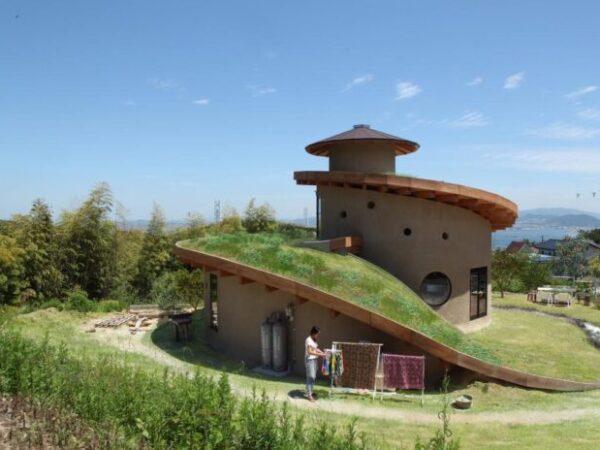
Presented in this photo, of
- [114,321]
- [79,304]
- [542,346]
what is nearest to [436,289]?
[542,346]

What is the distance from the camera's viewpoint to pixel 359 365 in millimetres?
10297

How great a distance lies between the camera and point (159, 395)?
5820mm

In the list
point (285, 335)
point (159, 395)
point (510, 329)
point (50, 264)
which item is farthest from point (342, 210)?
point (50, 264)

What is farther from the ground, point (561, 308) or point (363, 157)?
point (363, 157)

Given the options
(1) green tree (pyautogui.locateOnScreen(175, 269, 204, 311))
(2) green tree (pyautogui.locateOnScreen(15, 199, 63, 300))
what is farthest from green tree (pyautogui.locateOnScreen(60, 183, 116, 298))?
(1) green tree (pyautogui.locateOnScreen(175, 269, 204, 311))

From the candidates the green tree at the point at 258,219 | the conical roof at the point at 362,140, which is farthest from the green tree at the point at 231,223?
the conical roof at the point at 362,140

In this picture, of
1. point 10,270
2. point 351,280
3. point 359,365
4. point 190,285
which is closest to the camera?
point 359,365

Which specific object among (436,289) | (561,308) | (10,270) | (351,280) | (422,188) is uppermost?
(422,188)

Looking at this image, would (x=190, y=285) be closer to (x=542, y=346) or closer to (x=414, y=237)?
(x=414, y=237)

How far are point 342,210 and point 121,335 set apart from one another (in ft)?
28.4

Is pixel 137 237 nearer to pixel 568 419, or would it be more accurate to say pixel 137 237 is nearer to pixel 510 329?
pixel 510 329

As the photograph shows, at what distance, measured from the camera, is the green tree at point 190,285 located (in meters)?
20.2

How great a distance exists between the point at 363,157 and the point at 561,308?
38.0 ft

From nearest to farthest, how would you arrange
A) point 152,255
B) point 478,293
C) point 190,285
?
point 478,293 → point 190,285 → point 152,255
